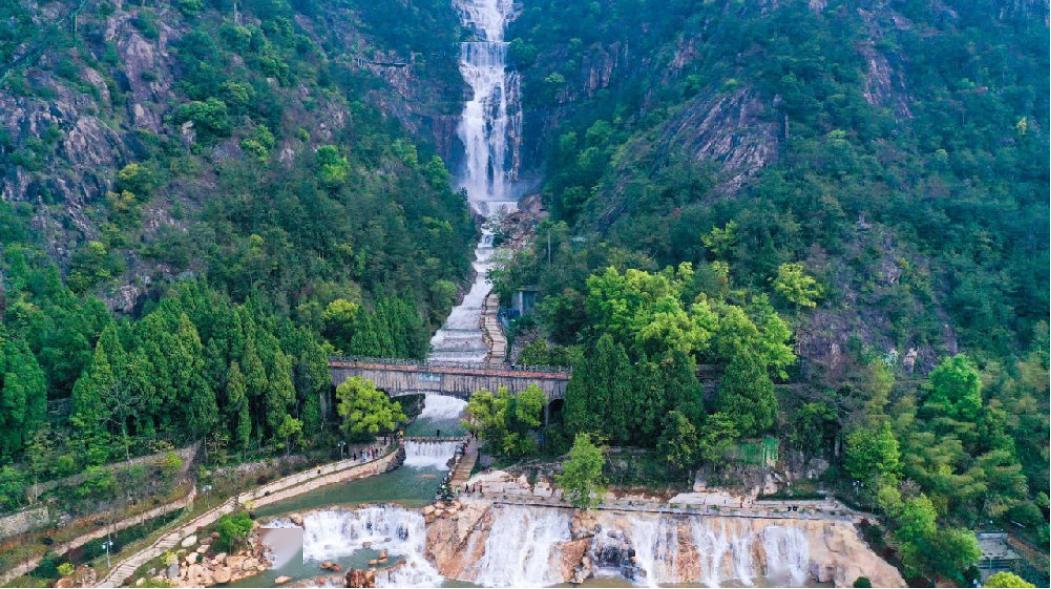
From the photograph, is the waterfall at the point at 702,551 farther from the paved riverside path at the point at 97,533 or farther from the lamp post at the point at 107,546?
the lamp post at the point at 107,546

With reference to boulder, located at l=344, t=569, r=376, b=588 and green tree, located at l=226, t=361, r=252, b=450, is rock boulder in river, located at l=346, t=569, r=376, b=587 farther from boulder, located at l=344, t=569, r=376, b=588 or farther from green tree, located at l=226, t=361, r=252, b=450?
green tree, located at l=226, t=361, r=252, b=450

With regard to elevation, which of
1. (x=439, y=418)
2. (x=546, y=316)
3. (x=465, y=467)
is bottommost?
(x=465, y=467)

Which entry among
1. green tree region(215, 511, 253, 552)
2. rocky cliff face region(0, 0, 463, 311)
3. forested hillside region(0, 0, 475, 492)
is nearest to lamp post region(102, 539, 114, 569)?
forested hillside region(0, 0, 475, 492)

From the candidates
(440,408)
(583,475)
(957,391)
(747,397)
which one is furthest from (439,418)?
(957,391)

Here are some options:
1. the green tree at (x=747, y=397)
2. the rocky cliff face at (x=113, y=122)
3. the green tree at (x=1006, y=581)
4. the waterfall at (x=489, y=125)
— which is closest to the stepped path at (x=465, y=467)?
the green tree at (x=747, y=397)

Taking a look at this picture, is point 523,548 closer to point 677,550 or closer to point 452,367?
point 677,550

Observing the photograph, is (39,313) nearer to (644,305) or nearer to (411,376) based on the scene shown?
(411,376)

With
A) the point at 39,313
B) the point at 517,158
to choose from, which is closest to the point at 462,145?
the point at 517,158
